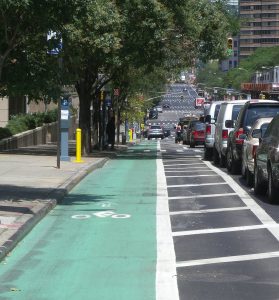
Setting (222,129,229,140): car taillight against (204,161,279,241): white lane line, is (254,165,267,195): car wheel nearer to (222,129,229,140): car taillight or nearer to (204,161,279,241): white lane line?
(204,161,279,241): white lane line

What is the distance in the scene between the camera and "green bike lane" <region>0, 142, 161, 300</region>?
739cm

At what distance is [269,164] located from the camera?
566 inches

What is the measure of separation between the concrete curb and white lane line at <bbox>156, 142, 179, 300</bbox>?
188 centimetres

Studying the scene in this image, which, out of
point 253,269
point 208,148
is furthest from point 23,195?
point 208,148

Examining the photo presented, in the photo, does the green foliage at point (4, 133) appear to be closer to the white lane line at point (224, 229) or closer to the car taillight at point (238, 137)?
the car taillight at point (238, 137)

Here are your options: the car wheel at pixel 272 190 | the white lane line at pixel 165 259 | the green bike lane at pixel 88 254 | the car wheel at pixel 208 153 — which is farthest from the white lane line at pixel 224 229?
the car wheel at pixel 208 153

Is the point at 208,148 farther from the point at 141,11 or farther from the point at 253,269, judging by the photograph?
the point at 253,269

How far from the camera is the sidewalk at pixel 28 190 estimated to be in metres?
10.4

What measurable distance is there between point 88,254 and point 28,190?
6.36 metres

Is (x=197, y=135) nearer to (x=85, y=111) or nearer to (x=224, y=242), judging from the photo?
(x=85, y=111)

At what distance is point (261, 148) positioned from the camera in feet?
50.8

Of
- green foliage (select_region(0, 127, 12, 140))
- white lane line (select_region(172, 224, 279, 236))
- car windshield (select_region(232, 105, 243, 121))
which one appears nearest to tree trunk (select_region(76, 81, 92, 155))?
green foliage (select_region(0, 127, 12, 140))

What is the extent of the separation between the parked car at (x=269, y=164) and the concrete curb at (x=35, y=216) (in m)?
4.15

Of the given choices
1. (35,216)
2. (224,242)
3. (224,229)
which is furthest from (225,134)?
(224,242)
